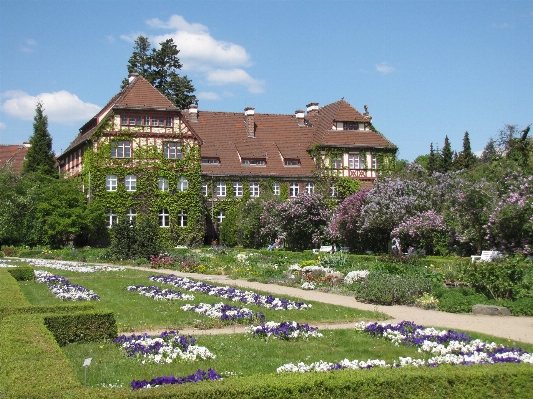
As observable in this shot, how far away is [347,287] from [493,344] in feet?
30.6

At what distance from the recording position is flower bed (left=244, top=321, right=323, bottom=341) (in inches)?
436

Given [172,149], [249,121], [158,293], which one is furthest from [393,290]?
[249,121]

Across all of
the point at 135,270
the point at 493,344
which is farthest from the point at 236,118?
the point at 493,344

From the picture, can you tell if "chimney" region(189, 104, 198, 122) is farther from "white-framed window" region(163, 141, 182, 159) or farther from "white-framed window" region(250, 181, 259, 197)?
"white-framed window" region(250, 181, 259, 197)

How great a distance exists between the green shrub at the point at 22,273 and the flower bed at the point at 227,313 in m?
9.74

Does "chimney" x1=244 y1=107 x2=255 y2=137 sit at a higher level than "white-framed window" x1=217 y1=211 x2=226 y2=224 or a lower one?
higher

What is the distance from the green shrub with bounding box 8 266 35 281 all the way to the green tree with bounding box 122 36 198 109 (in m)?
36.7

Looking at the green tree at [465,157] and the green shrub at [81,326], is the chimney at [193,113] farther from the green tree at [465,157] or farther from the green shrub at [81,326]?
the green shrub at [81,326]

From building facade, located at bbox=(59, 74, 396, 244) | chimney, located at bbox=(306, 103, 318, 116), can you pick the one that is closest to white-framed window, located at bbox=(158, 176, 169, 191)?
building facade, located at bbox=(59, 74, 396, 244)

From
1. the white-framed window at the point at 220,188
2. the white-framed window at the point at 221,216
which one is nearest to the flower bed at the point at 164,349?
the white-framed window at the point at 221,216

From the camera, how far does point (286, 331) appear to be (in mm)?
11141

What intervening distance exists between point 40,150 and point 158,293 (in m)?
Result: 39.0

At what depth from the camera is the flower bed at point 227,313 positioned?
12.9m

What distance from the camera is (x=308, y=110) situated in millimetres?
53375
